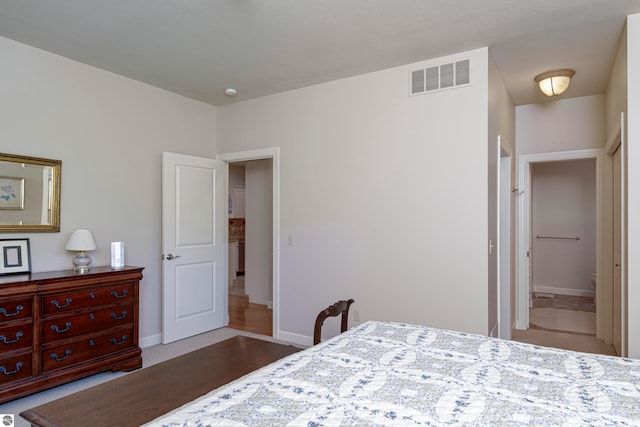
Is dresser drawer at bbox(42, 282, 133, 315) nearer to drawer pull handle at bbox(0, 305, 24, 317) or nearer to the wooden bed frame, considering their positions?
drawer pull handle at bbox(0, 305, 24, 317)

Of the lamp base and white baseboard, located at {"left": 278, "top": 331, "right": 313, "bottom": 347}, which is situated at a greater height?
the lamp base

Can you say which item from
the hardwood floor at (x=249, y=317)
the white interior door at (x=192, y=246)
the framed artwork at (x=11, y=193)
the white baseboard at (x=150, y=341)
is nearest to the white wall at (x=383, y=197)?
the hardwood floor at (x=249, y=317)

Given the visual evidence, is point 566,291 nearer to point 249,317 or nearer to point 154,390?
point 249,317

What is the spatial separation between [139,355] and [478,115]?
11.5 feet

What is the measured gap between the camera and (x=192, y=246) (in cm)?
436

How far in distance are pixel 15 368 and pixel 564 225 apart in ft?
24.7

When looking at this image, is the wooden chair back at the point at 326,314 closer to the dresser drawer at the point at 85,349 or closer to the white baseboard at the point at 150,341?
the dresser drawer at the point at 85,349

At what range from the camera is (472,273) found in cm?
322

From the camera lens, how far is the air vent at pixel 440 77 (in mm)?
3268

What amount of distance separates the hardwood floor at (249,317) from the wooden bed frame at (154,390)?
2.26 meters

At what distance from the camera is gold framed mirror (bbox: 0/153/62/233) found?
3029mm

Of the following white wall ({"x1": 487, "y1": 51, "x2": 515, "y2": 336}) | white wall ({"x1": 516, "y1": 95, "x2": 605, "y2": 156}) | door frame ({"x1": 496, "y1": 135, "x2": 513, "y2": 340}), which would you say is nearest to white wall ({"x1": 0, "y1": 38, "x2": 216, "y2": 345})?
white wall ({"x1": 487, "y1": 51, "x2": 515, "y2": 336})

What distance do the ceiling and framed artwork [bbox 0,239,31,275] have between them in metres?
1.59

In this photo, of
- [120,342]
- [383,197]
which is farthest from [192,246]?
[383,197]
